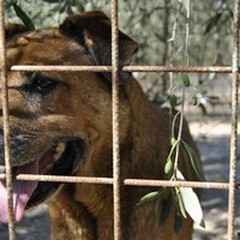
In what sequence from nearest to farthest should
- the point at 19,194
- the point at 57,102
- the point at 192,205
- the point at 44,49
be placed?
1. the point at 192,205
2. the point at 19,194
3. the point at 57,102
4. the point at 44,49

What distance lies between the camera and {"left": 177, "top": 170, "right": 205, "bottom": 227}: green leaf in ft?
8.90

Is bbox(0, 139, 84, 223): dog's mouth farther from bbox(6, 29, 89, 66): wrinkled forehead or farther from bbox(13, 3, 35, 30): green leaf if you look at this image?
bbox(13, 3, 35, 30): green leaf

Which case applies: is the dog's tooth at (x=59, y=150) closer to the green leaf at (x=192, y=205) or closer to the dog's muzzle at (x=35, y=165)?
the dog's muzzle at (x=35, y=165)

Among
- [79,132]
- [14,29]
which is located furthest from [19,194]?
[14,29]

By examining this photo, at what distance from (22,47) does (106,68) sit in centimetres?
114

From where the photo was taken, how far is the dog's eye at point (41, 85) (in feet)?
11.4

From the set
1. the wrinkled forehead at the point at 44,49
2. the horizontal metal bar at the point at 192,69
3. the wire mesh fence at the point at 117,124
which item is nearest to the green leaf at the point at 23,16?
the wrinkled forehead at the point at 44,49

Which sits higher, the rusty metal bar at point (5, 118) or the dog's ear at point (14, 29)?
the dog's ear at point (14, 29)

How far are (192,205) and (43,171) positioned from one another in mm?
954

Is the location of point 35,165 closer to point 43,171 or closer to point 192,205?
point 43,171

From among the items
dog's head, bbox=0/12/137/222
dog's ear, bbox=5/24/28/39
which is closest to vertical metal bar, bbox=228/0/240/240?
dog's head, bbox=0/12/137/222

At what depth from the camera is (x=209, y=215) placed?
6.62 m

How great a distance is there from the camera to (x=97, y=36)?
3656 mm

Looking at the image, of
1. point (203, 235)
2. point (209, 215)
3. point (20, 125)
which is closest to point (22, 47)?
point (20, 125)
